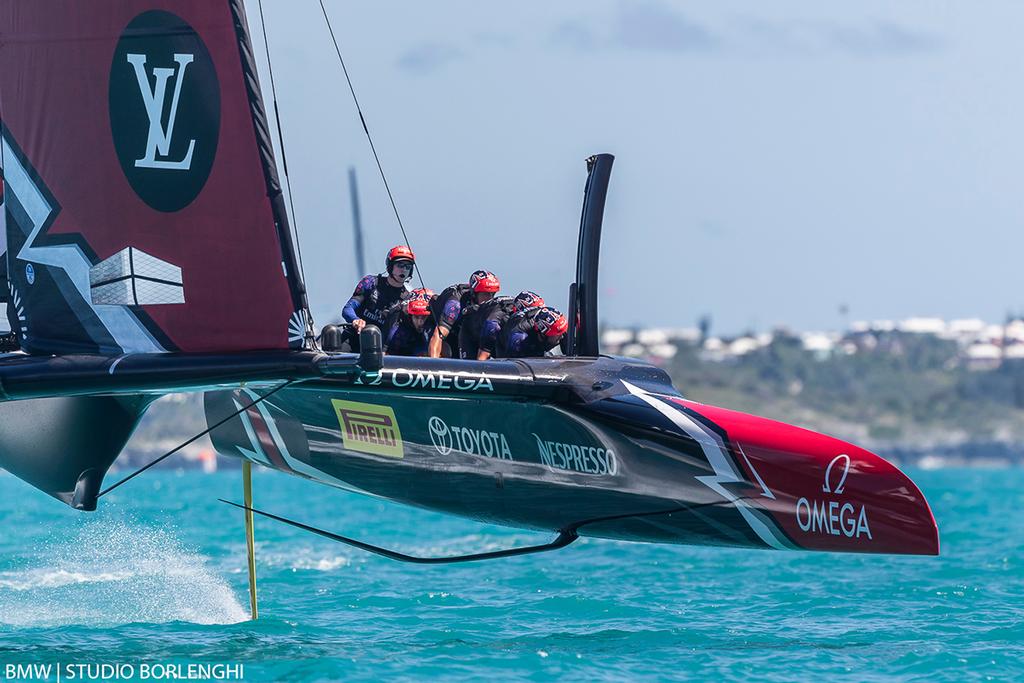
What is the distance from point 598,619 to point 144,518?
38.1ft

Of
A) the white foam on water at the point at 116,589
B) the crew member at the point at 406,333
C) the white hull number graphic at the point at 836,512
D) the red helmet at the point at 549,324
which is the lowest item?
the white foam on water at the point at 116,589

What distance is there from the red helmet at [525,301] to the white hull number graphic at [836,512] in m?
1.81

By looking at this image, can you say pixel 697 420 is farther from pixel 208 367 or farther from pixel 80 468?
pixel 80 468

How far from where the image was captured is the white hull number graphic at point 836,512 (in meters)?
7.33

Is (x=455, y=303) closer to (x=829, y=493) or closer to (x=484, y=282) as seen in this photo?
(x=484, y=282)

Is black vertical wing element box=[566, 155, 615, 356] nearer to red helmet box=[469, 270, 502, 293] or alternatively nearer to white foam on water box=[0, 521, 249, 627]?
red helmet box=[469, 270, 502, 293]

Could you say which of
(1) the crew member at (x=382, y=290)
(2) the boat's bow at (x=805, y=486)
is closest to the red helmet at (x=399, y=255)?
(1) the crew member at (x=382, y=290)

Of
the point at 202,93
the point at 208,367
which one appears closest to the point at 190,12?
the point at 202,93

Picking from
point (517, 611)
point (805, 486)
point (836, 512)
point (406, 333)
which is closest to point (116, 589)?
point (517, 611)

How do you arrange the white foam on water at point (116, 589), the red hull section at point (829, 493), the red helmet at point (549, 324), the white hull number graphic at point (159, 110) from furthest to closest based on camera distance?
the white foam on water at point (116, 589) < the red helmet at point (549, 324) < the red hull section at point (829, 493) < the white hull number graphic at point (159, 110)

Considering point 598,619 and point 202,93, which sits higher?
point 202,93

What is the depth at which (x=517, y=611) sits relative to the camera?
912cm

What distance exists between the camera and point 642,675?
6.86 m

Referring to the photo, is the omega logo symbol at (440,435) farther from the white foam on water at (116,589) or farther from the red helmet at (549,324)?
the white foam on water at (116,589)
